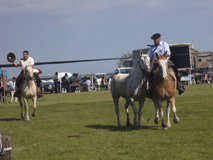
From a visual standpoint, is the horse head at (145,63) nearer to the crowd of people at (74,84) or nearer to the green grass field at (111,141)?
the green grass field at (111,141)

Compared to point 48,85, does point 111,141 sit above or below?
below

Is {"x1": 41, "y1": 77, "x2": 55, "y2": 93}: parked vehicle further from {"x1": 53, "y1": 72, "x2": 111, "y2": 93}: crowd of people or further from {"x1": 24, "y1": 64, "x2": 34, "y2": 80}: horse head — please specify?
{"x1": 24, "y1": 64, "x2": 34, "y2": 80}: horse head

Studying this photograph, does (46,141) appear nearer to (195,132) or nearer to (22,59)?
(195,132)

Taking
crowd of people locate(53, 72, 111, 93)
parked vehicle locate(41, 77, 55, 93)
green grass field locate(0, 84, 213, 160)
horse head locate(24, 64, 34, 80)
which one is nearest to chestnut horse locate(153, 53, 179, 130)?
green grass field locate(0, 84, 213, 160)

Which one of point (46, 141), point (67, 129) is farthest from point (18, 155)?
point (67, 129)

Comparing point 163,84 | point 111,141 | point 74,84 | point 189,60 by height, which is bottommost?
point 111,141

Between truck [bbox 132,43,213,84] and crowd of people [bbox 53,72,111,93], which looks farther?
truck [bbox 132,43,213,84]

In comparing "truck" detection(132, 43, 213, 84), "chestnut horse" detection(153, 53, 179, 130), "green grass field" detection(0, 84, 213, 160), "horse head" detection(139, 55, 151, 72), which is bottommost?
"green grass field" detection(0, 84, 213, 160)

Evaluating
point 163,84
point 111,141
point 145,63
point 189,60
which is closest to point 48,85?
point 189,60

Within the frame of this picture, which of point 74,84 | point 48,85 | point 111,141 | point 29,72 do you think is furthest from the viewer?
point 48,85

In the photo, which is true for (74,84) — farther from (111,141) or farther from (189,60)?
(111,141)

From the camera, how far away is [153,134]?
941 cm

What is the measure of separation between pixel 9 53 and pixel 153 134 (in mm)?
6316

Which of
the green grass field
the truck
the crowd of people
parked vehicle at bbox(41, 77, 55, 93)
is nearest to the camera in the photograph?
the green grass field
